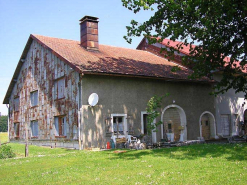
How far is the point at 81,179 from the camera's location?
8.59m

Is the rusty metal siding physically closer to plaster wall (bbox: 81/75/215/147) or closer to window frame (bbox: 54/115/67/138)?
window frame (bbox: 54/115/67/138)

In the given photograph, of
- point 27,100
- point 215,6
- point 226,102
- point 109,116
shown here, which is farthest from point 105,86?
point 226,102

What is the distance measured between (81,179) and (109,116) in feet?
31.0

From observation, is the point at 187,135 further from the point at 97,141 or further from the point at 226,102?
the point at 97,141

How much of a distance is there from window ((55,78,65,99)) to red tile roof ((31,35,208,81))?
6.26ft

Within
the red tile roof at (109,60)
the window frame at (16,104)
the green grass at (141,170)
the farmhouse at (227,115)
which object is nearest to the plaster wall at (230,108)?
the farmhouse at (227,115)

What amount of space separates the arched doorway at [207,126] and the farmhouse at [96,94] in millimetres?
75

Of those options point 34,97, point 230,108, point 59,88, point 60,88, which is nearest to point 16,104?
point 34,97

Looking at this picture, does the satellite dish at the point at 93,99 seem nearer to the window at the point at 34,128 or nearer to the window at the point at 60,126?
the window at the point at 60,126

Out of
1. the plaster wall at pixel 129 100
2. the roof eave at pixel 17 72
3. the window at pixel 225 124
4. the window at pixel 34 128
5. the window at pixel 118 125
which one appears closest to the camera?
the plaster wall at pixel 129 100

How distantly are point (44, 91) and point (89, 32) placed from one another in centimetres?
528

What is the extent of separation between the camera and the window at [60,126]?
19.3 metres

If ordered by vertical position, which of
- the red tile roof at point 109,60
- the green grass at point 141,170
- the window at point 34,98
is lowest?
the green grass at point 141,170

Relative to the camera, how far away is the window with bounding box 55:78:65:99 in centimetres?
1957
